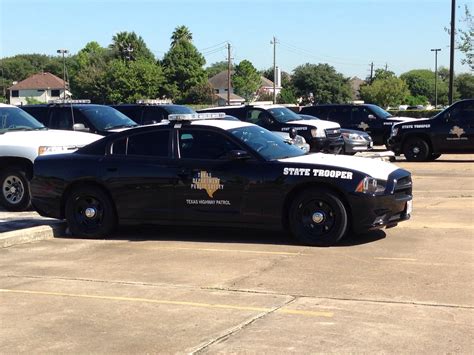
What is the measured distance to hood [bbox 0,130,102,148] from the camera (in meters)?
11.1

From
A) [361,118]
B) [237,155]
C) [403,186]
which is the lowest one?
[403,186]

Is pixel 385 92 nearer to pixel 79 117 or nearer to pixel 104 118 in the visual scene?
pixel 104 118

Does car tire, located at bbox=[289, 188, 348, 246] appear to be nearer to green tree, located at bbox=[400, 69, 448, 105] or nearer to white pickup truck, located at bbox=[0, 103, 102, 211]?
white pickup truck, located at bbox=[0, 103, 102, 211]

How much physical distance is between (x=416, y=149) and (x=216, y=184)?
12.9 metres

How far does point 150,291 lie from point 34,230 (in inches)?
138

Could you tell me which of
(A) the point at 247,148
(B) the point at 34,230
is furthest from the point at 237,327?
(B) the point at 34,230

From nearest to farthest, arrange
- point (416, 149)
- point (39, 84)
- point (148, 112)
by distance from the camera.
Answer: point (148, 112) → point (416, 149) → point (39, 84)

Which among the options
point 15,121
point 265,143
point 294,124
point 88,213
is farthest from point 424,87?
point 88,213

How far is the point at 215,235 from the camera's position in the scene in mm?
9047

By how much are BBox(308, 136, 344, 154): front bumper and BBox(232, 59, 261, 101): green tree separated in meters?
89.4

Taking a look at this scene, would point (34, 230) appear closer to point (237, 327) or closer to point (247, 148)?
point (247, 148)

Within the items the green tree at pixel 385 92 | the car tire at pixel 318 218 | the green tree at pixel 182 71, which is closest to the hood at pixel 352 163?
the car tire at pixel 318 218

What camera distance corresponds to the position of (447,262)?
710 cm

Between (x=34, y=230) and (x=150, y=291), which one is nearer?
(x=150, y=291)
